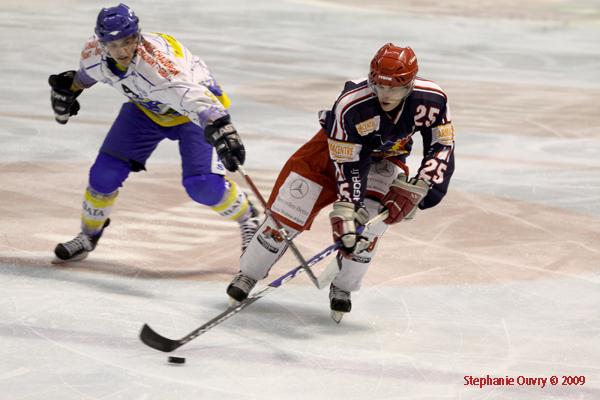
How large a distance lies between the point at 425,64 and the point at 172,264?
252 inches

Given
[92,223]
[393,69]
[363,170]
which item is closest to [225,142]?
[363,170]

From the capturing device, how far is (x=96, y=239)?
5.14 m

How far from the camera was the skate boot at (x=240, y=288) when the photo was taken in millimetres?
4500

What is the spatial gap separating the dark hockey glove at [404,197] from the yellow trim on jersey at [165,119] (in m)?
1.18

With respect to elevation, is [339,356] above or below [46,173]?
above

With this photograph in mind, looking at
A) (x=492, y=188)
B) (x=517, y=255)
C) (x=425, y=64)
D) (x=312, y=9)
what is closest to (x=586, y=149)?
(x=492, y=188)

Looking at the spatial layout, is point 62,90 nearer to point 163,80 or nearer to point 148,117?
point 148,117

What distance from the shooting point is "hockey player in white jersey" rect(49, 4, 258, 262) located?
4434mm

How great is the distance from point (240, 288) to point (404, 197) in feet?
2.83

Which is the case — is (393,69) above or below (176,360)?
above

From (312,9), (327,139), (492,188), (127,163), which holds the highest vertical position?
(327,139)

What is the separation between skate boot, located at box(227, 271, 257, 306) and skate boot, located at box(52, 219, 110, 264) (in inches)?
36.3

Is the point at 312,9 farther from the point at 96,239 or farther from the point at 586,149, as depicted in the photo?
the point at 96,239

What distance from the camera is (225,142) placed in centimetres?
433
